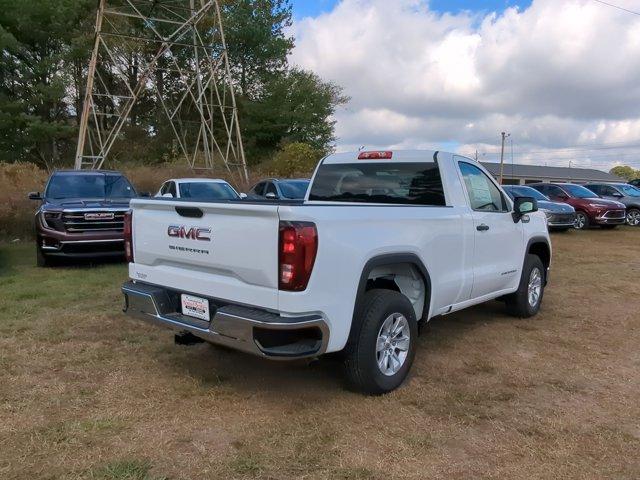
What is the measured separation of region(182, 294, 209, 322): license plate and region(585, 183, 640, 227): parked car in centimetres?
2191

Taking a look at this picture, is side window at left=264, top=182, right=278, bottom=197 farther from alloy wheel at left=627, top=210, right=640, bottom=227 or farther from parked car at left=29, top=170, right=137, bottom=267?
alloy wheel at left=627, top=210, right=640, bottom=227

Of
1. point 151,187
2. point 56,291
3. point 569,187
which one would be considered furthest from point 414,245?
point 569,187

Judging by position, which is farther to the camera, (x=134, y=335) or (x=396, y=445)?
(x=134, y=335)

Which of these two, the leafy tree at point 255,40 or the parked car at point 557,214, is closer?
the parked car at point 557,214

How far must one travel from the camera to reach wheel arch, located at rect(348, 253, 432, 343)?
3879 mm

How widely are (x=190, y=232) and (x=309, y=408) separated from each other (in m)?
→ 1.53

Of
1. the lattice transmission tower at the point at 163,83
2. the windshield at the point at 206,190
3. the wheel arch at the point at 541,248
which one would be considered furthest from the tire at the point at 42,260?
the lattice transmission tower at the point at 163,83

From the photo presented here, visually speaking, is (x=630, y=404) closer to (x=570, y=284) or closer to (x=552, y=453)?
(x=552, y=453)

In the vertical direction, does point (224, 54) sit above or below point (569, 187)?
above

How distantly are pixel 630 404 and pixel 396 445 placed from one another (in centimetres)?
197

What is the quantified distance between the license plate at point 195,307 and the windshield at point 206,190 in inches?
341

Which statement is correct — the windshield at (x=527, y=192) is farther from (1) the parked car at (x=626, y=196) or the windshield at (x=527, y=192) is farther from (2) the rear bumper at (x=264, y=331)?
(2) the rear bumper at (x=264, y=331)

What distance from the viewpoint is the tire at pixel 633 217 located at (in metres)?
21.7

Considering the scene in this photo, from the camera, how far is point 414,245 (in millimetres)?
4332
